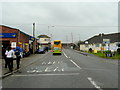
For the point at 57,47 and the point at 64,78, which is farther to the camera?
the point at 57,47

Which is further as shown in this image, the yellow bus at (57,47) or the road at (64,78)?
the yellow bus at (57,47)

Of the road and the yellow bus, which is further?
the yellow bus

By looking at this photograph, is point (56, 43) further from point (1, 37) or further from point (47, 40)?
point (47, 40)

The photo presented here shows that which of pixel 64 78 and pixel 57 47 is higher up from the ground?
pixel 57 47

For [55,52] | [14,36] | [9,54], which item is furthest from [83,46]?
[9,54]

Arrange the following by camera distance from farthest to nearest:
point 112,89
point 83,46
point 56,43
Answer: point 83,46 < point 56,43 < point 112,89

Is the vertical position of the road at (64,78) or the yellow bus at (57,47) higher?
the yellow bus at (57,47)

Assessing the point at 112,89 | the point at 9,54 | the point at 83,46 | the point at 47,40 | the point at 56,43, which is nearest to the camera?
the point at 112,89

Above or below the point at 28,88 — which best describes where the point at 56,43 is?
above

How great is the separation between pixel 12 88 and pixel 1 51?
18.3 m

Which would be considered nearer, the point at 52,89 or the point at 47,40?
the point at 52,89

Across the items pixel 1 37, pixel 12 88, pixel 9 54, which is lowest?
pixel 12 88

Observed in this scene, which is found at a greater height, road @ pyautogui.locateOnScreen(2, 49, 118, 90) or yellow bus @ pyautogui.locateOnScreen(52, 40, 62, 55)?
yellow bus @ pyautogui.locateOnScreen(52, 40, 62, 55)

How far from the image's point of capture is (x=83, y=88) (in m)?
5.89
